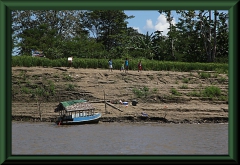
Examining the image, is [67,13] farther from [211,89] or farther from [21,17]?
[211,89]

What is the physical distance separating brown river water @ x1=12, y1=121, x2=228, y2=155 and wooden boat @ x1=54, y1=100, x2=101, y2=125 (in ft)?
1.02

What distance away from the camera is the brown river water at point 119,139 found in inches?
530

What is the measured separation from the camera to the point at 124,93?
898 inches

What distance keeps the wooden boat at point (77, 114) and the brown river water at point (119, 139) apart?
1.02 feet

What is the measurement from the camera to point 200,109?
21156 millimetres

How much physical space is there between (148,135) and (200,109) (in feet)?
17.3

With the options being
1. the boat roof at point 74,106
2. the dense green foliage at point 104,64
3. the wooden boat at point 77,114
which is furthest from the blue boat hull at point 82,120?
the dense green foliage at point 104,64

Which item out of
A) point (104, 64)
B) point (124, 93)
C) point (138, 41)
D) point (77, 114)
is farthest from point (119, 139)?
point (138, 41)

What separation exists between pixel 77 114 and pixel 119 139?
4462 mm

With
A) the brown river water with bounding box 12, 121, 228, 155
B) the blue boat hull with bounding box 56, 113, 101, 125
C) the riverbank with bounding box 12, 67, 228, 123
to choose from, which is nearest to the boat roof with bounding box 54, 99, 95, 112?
the blue boat hull with bounding box 56, 113, 101, 125
